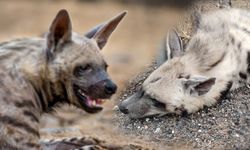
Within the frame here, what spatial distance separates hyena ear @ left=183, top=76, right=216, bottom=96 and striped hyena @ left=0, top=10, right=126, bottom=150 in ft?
3.03

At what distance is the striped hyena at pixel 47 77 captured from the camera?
3.71 m

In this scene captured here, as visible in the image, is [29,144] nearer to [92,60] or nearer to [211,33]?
[92,60]

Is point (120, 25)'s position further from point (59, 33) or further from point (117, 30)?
point (59, 33)

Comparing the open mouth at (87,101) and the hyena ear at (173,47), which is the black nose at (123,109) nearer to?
the hyena ear at (173,47)

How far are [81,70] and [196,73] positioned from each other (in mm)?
1141

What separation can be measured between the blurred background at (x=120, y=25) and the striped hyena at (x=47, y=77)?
281 centimetres

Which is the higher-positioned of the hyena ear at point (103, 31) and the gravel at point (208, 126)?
the hyena ear at point (103, 31)

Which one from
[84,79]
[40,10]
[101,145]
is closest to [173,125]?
[101,145]

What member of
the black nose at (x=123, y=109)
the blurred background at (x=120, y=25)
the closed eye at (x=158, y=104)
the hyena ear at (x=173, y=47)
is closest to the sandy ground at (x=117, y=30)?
the blurred background at (x=120, y=25)

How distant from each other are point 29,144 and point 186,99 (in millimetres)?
1294

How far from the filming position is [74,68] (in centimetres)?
Answer: 380

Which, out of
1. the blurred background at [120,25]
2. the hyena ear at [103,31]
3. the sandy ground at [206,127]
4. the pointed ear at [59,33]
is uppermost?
the pointed ear at [59,33]

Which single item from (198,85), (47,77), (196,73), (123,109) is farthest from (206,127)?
(47,77)

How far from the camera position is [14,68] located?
12.4 ft
